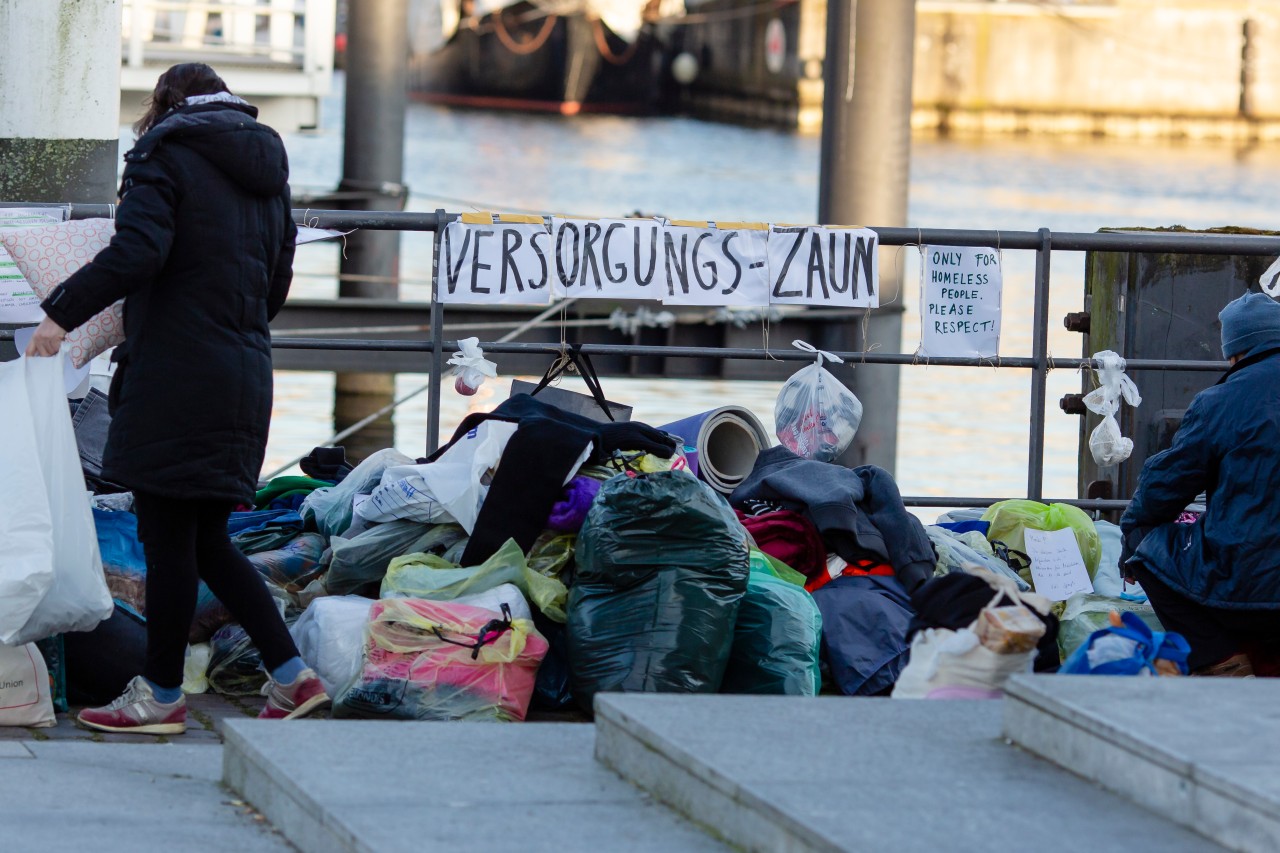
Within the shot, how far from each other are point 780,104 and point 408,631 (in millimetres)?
63996

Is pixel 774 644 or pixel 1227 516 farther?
pixel 774 644

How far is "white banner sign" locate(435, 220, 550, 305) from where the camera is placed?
6496 millimetres

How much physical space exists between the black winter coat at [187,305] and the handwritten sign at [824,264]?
238 cm

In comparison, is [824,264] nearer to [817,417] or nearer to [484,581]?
[817,417]

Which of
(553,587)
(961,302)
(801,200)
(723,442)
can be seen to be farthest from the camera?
(801,200)

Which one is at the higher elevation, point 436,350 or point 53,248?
point 53,248

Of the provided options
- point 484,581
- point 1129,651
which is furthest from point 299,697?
Answer: point 1129,651

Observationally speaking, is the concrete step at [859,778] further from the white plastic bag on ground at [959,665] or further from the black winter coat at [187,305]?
the black winter coat at [187,305]

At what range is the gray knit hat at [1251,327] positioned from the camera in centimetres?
521

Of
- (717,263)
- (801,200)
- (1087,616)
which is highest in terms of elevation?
(801,200)

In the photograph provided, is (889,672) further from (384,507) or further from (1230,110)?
(1230,110)

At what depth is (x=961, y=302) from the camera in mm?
6812

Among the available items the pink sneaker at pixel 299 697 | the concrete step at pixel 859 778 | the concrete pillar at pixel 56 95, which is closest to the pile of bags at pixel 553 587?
the pink sneaker at pixel 299 697

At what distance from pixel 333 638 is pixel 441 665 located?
0.37 meters
